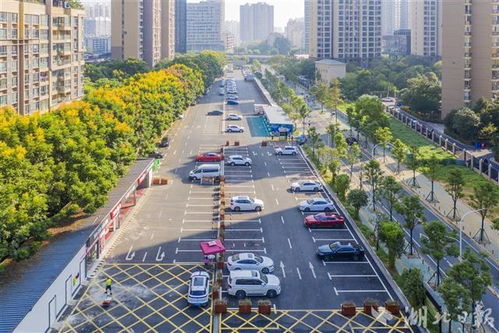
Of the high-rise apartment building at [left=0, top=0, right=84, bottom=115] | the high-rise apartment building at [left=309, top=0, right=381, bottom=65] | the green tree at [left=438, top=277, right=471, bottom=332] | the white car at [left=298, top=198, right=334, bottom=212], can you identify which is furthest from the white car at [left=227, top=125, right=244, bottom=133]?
the high-rise apartment building at [left=309, top=0, right=381, bottom=65]

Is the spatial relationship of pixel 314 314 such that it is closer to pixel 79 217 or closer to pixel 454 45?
pixel 79 217

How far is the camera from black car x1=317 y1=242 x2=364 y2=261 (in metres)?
30.6

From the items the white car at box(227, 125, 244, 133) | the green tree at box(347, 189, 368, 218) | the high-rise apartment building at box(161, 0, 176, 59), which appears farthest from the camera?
the high-rise apartment building at box(161, 0, 176, 59)

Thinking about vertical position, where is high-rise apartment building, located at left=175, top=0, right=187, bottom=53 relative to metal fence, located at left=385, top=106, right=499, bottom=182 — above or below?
above

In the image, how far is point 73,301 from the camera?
25469 mm

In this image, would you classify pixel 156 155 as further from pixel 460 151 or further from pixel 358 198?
pixel 460 151

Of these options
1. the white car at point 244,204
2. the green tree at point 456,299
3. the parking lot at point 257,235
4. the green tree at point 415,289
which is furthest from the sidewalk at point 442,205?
the white car at point 244,204

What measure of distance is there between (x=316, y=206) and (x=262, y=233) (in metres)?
6.01

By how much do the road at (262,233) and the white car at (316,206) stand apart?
28.6 inches

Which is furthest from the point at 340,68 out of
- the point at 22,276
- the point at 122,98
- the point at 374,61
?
the point at 22,276

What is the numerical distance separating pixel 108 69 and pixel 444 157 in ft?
238

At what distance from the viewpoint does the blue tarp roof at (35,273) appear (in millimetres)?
20781

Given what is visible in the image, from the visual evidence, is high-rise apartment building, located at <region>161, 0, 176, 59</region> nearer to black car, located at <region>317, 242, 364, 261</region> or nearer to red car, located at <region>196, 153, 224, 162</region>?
red car, located at <region>196, 153, 224, 162</region>

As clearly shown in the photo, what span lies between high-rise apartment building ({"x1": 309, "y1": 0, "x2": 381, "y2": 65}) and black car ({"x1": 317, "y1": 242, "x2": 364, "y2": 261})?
11762 centimetres
